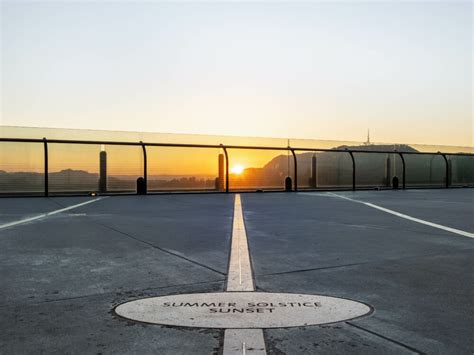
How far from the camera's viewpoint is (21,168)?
17578 mm

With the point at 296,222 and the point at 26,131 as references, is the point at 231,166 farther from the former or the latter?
the point at 296,222

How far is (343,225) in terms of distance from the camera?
801 centimetres

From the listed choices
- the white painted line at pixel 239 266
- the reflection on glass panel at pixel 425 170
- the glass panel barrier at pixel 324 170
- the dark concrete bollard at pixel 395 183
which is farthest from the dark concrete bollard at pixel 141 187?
the reflection on glass panel at pixel 425 170

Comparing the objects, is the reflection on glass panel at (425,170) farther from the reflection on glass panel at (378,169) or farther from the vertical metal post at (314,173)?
the vertical metal post at (314,173)

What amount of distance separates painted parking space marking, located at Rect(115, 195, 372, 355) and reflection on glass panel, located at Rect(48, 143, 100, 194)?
15.8 m

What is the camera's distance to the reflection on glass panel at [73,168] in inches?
703

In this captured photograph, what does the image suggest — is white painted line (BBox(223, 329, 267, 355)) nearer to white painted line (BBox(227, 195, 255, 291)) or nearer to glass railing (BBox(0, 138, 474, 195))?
white painted line (BBox(227, 195, 255, 291))

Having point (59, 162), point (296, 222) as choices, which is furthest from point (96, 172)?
point (296, 222)

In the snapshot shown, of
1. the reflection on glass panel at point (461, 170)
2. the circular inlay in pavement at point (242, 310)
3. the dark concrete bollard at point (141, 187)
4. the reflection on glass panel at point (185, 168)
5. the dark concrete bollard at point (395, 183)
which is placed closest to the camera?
the circular inlay in pavement at point (242, 310)

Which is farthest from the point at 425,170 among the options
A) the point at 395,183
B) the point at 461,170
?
the point at 461,170

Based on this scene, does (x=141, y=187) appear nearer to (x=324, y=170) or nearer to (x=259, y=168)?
(x=259, y=168)

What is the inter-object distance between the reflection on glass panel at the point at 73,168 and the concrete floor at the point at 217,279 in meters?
10.6

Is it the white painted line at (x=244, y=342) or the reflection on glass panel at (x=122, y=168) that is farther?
the reflection on glass panel at (x=122, y=168)

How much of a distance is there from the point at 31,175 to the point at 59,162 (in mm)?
1147
